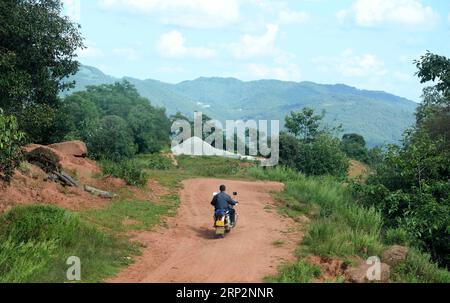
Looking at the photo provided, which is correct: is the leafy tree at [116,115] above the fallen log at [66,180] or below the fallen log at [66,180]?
above

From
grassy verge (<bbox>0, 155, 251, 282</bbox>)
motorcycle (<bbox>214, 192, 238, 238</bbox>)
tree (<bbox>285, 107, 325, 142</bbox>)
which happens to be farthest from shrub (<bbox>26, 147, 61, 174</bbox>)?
tree (<bbox>285, 107, 325, 142</bbox>)

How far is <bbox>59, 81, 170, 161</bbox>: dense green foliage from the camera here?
36469 millimetres

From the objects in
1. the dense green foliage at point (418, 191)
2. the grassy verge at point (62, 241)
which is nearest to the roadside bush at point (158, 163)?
the dense green foliage at point (418, 191)

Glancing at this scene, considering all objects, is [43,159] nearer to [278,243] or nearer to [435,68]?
[278,243]

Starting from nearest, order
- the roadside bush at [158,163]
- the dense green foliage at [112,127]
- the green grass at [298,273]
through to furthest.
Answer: the green grass at [298,273]
the dense green foliage at [112,127]
the roadside bush at [158,163]

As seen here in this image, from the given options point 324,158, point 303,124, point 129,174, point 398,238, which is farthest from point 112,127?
point 398,238

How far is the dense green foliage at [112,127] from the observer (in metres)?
36.5

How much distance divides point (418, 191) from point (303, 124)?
94.1ft

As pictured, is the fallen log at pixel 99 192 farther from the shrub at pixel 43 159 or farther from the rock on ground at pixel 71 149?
the rock on ground at pixel 71 149

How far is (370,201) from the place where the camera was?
18422 millimetres

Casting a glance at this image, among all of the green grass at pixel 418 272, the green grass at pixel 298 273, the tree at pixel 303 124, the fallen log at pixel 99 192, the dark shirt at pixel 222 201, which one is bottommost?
the green grass at pixel 418 272

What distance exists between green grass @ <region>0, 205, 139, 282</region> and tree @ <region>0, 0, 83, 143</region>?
19.1ft

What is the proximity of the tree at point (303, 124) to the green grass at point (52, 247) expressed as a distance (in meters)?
33.2

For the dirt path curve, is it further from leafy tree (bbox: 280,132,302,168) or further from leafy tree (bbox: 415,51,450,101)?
leafy tree (bbox: 280,132,302,168)
